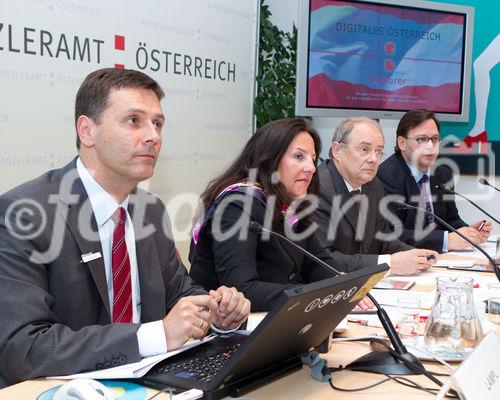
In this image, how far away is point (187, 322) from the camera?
1358 mm

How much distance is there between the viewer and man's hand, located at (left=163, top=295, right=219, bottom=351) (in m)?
1.36

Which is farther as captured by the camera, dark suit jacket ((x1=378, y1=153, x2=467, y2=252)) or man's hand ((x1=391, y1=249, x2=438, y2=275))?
dark suit jacket ((x1=378, y1=153, x2=467, y2=252))

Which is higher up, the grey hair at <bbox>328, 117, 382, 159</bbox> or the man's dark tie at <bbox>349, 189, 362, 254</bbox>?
the grey hair at <bbox>328, 117, 382, 159</bbox>

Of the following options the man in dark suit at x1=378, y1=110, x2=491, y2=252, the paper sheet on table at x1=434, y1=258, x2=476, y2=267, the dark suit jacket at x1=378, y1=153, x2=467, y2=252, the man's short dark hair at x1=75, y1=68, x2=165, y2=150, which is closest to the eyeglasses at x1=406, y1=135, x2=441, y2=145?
the man in dark suit at x1=378, y1=110, x2=491, y2=252

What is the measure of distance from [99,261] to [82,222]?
0.11m

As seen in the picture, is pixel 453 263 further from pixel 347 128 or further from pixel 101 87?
pixel 101 87

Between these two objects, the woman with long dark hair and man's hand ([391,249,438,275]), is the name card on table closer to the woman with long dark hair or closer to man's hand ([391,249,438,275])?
the woman with long dark hair

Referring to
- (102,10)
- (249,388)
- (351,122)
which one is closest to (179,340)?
(249,388)

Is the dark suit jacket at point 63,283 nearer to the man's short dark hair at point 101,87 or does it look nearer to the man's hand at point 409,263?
the man's short dark hair at point 101,87

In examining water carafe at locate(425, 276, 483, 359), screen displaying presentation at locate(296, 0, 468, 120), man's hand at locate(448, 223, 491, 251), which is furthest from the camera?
screen displaying presentation at locate(296, 0, 468, 120)

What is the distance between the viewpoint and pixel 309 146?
236 cm

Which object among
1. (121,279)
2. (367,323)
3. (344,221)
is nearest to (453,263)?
(344,221)
